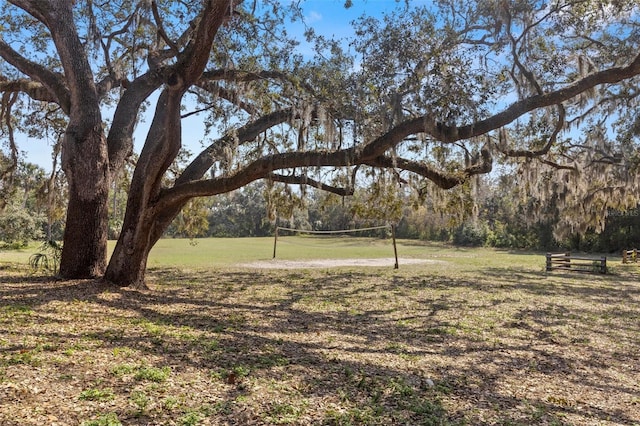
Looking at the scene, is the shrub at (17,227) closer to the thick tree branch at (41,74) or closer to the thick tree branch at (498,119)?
the thick tree branch at (41,74)

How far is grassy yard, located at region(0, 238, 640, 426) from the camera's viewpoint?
11.0 ft

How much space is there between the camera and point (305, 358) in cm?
477

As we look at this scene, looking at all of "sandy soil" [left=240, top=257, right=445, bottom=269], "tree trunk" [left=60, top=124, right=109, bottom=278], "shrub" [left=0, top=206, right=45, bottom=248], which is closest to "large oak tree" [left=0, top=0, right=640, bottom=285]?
"tree trunk" [left=60, top=124, right=109, bottom=278]

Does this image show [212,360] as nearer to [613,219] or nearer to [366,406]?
[366,406]

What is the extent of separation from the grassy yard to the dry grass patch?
20 millimetres

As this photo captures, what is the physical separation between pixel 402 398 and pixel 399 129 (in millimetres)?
4622

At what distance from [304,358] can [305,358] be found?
0.01m

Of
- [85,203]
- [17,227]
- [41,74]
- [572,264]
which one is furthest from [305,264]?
[17,227]

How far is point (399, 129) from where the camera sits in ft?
24.2

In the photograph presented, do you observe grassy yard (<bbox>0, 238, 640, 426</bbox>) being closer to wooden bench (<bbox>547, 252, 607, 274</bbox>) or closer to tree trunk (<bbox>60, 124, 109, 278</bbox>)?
tree trunk (<bbox>60, 124, 109, 278</bbox>)

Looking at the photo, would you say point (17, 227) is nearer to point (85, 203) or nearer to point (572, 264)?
point (85, 203)

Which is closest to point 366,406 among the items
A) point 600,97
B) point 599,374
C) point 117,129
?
point 599,374

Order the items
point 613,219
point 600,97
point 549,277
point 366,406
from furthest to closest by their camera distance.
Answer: point 613,219, point 549,277, point 600,97, point 366,406

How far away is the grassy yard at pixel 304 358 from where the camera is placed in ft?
11.0
